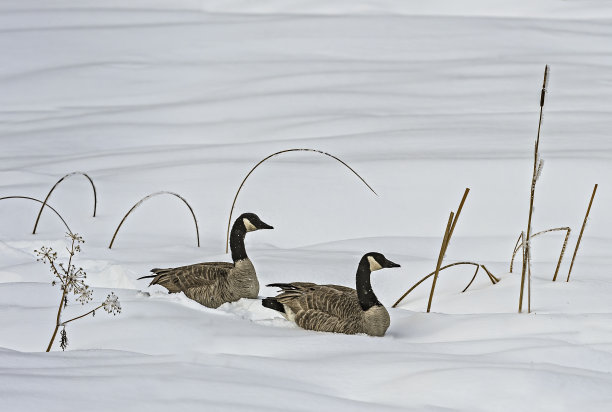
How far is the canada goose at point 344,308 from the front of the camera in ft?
12.6

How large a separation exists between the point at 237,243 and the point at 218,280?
21cm

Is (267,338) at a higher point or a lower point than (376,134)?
lower

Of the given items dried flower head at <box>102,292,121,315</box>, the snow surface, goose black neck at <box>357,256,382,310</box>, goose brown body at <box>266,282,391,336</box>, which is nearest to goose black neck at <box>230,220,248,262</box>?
the snow surface

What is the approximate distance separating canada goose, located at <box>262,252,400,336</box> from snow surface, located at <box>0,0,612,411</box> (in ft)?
0.32

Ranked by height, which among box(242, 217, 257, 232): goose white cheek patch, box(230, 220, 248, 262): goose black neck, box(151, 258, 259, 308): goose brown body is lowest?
box(151, 258, 259, 308): goose brown body

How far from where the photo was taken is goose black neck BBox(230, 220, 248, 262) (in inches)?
172

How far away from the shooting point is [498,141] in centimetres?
770

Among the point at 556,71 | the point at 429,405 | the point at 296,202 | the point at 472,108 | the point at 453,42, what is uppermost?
the point at 453,42

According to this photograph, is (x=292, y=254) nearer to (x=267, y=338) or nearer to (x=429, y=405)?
(x=267, y=338)

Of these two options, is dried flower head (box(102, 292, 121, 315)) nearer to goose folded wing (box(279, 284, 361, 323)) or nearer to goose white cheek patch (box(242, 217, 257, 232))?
goose folded wing (box(279, 284, 361, 323))

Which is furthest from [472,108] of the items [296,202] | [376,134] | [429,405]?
[429,405]

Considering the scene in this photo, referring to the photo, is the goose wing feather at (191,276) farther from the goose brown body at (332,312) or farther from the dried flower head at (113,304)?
the dried flower head at (113,304)

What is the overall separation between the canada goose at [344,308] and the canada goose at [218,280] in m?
0.29

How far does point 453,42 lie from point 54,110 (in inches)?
223
